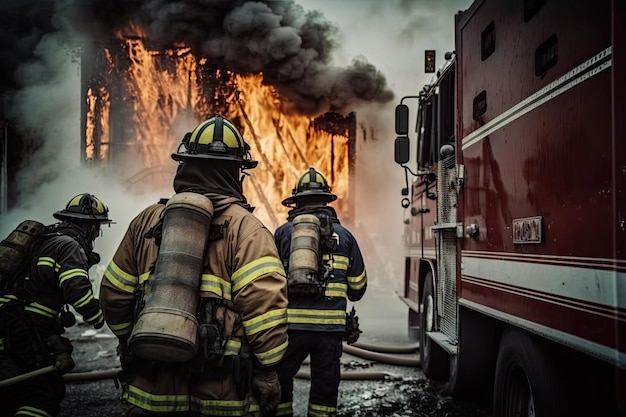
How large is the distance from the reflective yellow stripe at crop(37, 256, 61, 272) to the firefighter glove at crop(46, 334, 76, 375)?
0.51 m

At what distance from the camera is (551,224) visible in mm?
2801

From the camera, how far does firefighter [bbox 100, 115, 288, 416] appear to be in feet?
8.16

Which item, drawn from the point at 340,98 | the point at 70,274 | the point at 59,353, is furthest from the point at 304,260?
the point at 340,98

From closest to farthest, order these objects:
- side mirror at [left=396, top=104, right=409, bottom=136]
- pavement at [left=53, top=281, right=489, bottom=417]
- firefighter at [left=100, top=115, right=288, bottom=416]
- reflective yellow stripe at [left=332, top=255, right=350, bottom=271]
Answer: firefighter at [left=100, top=115, right=288, bottom=416] → reflective yellow stripe at [left=332, top=255, right=350, bottom=271] → pavement at [left=53, top=281, right=489, bottom=417] → side mirror at [left=396, top=104, right=409, bottom=136]

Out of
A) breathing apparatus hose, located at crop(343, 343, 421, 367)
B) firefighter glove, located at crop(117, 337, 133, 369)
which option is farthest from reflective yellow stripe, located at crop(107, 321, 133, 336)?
breathing apparatus hose, located at crop(343, 343, 421, 367)

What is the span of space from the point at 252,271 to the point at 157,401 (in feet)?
2.28

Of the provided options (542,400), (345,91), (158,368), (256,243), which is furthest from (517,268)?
(345,91)

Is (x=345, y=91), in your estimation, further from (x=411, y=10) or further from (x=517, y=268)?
(x=517, y=268)

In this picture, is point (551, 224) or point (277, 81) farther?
point (277, 81)

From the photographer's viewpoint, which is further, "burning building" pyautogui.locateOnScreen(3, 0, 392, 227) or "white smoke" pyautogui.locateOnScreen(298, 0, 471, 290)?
"white smoke" pyautogui.locateOnScreen(298, 0, 471, 290)

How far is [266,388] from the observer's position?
8.96 ft

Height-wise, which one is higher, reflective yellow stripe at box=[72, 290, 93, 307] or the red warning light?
the red warning light

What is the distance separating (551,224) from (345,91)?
1391 centimetres

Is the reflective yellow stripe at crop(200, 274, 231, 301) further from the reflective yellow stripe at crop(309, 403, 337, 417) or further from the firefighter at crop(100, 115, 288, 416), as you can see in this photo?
the reflective yellow stripe at crop(309, 403, 337, 417)
